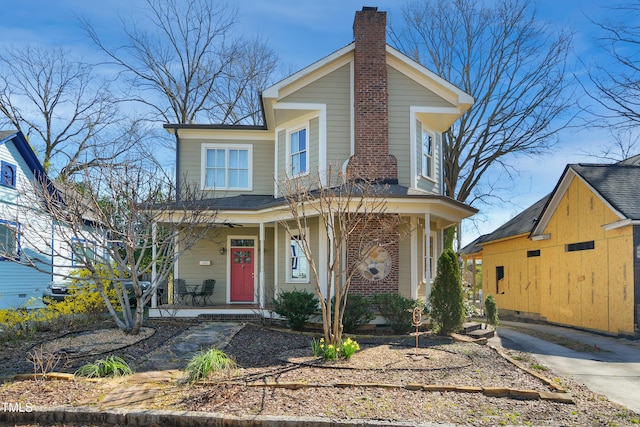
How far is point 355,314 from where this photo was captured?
11.5m

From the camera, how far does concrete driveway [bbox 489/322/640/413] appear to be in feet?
23.6

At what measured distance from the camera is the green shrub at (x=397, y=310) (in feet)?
37.7

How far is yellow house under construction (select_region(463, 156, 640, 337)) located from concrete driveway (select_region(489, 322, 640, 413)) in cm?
107

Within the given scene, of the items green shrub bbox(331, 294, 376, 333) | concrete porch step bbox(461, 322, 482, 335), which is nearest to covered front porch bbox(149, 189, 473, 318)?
green shrub bbox(331, 294, 376, 333)

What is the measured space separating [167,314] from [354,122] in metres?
7.84

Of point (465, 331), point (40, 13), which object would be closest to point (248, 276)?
point (465, 331)

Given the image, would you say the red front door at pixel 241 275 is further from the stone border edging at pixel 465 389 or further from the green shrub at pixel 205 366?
the stone border edging at pixel 465 389

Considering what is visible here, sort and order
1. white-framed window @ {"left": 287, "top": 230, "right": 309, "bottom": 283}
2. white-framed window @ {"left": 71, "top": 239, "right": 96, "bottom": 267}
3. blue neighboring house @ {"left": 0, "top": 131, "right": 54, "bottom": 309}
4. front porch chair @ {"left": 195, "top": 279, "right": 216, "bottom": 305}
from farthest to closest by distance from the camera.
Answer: blue neighboring house @ {"left": 0, "top": 131, "right": 54, "bottom": 309}, front porch chair @ {"left": 195, "top": 279, "right": 216, "bottom": 305}, white-framed window @ {"left": 287, "top": 230, "right": 309, "bottom": 283}, white-framed window @ {"left": 71, "top": 239, "right": 96, "bottom": 267}

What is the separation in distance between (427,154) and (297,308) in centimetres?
656

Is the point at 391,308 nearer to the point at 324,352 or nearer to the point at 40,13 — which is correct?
the point at 324,352

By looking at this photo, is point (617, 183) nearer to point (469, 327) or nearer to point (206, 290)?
point (469, 327)

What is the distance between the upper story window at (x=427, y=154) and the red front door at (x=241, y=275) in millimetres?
6501

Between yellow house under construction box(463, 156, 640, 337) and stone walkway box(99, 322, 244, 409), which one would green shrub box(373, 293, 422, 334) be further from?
yellow house under construction box(463, 156, 640, 337)

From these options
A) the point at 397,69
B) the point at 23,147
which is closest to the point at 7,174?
the point at 23,147
